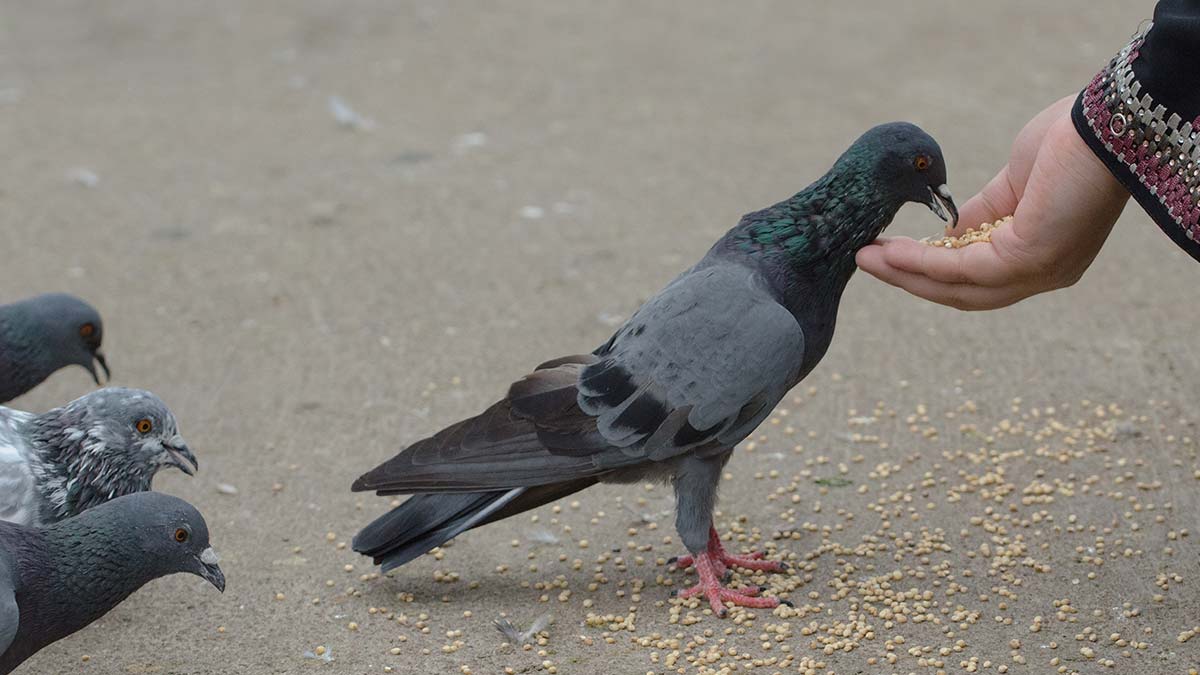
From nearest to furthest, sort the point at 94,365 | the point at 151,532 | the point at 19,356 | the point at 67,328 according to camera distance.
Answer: the point at 151,532 → the point at 19,356 → the point at 67,328 → the point at 94,365

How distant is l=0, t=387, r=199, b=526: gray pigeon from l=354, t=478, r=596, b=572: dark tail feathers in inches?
24.1

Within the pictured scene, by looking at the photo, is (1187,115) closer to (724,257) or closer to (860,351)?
(724,257)

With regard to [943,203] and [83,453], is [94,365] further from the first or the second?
[943,203]

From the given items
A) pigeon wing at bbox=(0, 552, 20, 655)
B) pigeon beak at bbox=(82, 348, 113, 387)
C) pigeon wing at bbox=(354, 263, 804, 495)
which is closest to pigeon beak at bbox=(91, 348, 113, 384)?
pigeon beak at bbox=(82, 348, 113, 387)

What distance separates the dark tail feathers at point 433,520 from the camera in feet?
12.6

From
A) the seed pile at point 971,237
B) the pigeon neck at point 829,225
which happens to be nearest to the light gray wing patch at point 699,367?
the pigeon neck at point 829,225

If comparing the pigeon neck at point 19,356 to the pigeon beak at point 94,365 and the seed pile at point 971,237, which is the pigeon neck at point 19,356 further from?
the seed pile at point 971,237

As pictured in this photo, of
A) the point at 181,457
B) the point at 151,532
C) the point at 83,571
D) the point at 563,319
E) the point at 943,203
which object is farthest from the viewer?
the point at 563,319

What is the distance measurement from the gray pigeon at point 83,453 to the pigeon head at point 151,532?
438 millimetres

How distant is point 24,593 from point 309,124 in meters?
5.29

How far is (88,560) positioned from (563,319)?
2796mm

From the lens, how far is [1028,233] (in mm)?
3264

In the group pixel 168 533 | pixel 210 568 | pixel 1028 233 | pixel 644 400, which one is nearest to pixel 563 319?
pixel 644 400

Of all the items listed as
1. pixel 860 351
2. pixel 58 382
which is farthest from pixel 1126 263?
pixel 58 382
